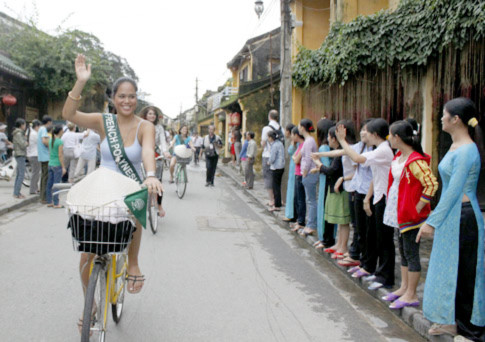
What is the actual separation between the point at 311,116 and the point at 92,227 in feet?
44.2

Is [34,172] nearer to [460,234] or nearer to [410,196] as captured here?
[410,196]

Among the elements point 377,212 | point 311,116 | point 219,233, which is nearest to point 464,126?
point 377,212

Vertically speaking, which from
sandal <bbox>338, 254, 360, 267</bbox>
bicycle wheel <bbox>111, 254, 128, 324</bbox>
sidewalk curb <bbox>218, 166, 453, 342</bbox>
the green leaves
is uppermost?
the green leaves

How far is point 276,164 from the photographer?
10.6 m

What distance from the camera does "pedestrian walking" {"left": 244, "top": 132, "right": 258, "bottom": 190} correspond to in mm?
14703

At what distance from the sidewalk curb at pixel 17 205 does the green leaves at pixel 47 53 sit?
1223 centimetres

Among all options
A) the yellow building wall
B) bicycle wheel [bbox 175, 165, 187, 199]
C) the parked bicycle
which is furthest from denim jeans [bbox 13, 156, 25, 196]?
the yellow building wall

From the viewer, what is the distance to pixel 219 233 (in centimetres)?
847

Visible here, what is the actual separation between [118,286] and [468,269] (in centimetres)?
285

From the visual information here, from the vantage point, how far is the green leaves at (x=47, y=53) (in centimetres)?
2144

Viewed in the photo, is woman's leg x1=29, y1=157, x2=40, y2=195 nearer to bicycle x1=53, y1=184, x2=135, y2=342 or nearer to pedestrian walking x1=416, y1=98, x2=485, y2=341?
bicycle x1=53, y1=184, x2=135, y2=342

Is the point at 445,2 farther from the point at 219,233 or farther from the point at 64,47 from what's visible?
the point at 64,47

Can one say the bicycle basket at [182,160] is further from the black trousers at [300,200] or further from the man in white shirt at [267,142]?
the black trousers at [300,200]

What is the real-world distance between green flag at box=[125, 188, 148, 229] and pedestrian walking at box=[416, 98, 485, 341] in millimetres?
2317
